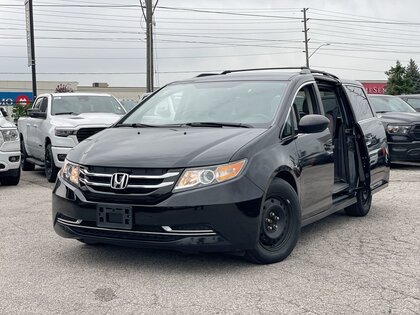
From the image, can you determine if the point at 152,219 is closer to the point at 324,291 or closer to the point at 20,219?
the point at 324,291

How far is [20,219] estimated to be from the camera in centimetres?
697

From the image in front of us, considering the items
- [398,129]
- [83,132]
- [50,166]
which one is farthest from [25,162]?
[398,129]

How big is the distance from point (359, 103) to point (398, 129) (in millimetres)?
5368

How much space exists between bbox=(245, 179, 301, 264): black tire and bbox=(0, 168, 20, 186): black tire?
21.5 feet

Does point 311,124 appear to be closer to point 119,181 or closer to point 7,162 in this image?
point 119,181

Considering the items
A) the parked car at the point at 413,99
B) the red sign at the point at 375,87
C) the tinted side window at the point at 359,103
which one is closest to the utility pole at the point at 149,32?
the parked car at the point at 413,99

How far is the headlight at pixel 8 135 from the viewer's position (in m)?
9.86

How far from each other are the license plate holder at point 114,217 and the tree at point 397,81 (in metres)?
52.6

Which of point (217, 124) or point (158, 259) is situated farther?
point (217, 124)

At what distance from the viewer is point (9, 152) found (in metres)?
9.87

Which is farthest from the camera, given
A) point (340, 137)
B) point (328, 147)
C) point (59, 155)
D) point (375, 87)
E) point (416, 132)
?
point (375, 87)

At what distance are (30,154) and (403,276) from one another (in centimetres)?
956

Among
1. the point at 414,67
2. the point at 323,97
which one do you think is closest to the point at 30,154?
the point at 323,97

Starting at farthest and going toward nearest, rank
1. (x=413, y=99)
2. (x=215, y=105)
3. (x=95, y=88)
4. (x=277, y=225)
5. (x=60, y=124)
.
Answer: (x=95, y=88), (x=413, y=99), (x=60, y=124), (x=215, y=105), (x=277, y=225)
